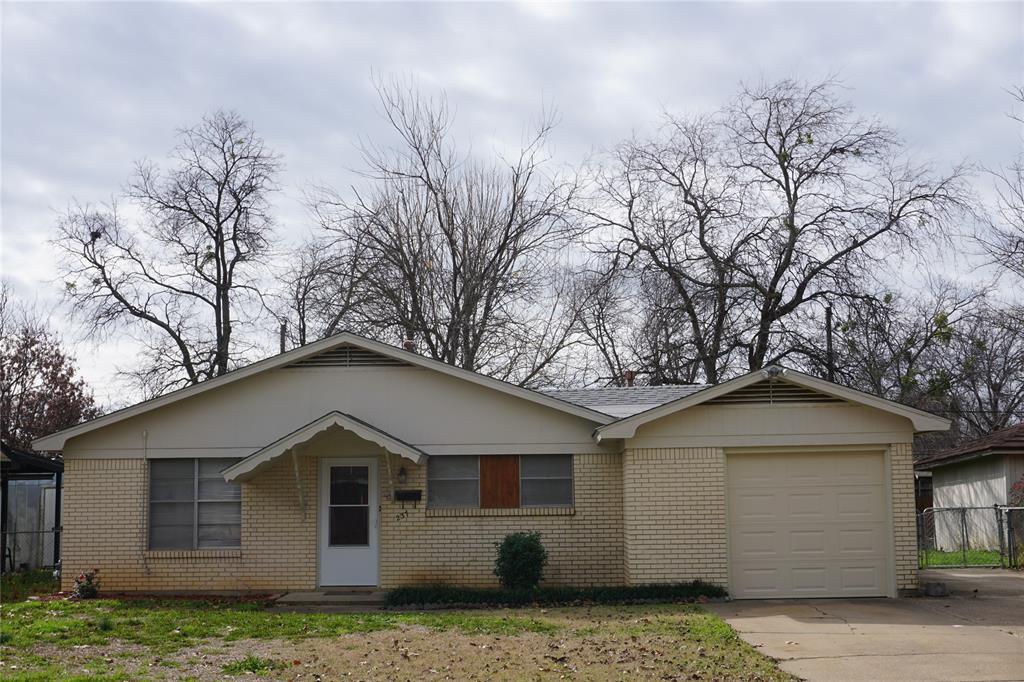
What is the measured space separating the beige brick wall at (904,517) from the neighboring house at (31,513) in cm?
1649

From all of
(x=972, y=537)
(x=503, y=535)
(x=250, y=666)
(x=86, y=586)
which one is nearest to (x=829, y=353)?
(x=972, y=537)

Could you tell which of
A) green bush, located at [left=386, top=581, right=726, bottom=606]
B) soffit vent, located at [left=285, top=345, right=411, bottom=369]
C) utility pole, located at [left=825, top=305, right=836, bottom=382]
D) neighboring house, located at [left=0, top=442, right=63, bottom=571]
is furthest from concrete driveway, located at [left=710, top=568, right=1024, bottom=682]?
neighboring house, located at [left=0, top=442, right=63, bottom=571]

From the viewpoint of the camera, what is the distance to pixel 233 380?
1739cm

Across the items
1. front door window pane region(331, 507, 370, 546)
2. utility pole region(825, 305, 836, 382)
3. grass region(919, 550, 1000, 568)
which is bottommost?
grass region(919, 550, 1000, 568)

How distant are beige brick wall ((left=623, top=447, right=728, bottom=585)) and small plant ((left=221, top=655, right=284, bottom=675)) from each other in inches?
270

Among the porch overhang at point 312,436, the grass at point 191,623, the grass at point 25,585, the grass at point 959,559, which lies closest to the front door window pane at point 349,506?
the porch overhang at point 312,436

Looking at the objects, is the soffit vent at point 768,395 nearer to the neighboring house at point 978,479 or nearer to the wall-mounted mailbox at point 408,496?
the wall-mounted mailbox at point 408,496

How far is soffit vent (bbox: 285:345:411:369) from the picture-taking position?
1770 cm

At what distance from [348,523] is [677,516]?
5.34 metres

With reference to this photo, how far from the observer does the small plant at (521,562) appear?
16328mm

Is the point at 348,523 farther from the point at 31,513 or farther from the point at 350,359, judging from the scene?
the point at 31,513

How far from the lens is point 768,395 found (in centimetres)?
1631

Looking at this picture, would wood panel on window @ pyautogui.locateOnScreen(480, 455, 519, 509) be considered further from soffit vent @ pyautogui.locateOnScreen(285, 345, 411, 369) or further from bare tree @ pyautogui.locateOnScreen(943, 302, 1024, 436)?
bare tree @ pyautogui.locateOnScreen(943, 302, 1024, 436)

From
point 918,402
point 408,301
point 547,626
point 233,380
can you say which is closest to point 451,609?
point 547,626
